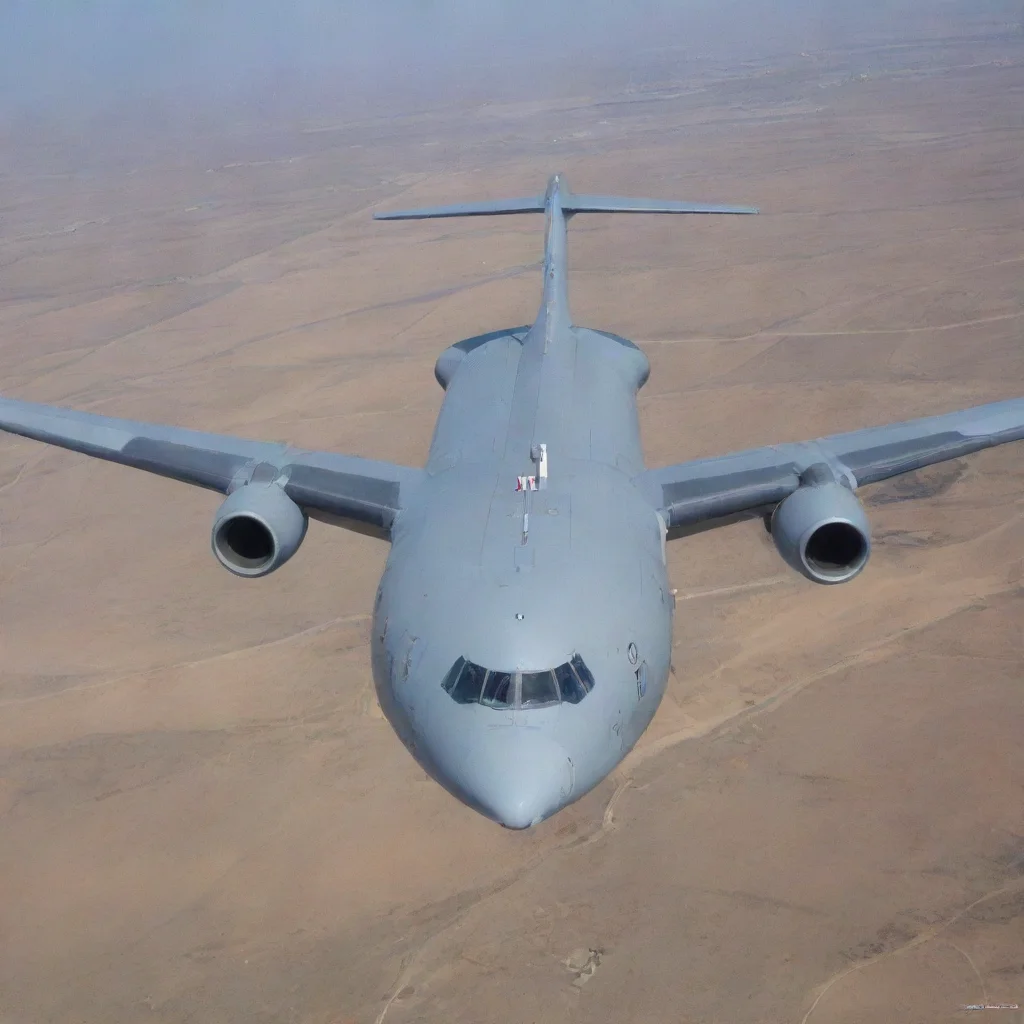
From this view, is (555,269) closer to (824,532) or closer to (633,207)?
(633,207)

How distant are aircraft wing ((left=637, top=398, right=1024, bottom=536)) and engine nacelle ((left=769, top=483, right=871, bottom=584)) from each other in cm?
56

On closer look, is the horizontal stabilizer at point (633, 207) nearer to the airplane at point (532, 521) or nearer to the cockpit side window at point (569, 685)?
the airplane at point (532, 521)

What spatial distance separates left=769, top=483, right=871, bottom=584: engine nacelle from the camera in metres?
13.8

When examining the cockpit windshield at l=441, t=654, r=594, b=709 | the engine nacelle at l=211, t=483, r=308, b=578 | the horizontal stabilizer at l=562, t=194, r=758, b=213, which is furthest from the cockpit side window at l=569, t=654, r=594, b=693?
the horizontal stabilizer at l=562, t=194, r=758, b=213

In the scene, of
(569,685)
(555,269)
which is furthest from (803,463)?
(555,269)

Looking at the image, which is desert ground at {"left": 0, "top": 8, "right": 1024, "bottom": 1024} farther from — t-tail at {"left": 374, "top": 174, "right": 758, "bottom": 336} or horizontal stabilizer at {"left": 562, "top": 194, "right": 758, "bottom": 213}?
horizontal stabilizer at {"left": 562, "top": 194, "right": 758, "bottom": 213}

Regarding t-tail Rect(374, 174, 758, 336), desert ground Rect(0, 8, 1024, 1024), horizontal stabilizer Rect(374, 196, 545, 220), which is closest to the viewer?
desert ground Rect(0, 8, 1024, 1024)

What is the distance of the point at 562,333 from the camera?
18.7 meters

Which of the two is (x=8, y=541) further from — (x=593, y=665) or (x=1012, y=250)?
(x=1012, y=250)

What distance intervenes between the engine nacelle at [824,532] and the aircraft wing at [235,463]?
5504 millimetres

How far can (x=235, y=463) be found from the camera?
52.9ft

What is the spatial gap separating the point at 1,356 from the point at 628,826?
3069 cm

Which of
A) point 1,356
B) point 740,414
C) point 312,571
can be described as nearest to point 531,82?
point 1,356

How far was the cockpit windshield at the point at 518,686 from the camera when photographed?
34.3 feet
